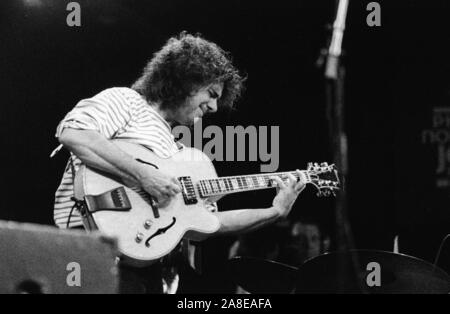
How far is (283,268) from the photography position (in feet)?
7.69

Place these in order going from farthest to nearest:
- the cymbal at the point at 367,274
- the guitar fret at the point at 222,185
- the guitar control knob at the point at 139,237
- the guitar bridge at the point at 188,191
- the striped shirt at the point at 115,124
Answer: the guitar fret at the point at 222,185 < the guitar bridge at the point at 188,191 < the striped shirt at the point at 115,124 < the guitar control knob at the point at 139,237 < the cymbal at the point at 367,274

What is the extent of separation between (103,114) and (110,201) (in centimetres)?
39

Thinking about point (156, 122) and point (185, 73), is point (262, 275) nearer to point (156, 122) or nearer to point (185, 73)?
point (156, 122)

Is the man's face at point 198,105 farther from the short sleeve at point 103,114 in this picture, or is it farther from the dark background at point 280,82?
the dark background at point 280,82

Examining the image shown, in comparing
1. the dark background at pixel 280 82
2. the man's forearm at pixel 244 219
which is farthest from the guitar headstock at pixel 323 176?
the dark background at pixel 280 82

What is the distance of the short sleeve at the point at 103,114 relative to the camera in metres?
2.36

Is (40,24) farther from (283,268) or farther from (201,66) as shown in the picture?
(283,268)

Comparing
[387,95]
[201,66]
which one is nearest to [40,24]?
[201,66]

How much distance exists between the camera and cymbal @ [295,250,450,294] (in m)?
2.14

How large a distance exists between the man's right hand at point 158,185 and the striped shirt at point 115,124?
0.48 feet

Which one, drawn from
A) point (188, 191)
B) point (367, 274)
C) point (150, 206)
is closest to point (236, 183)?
point (188, 191)

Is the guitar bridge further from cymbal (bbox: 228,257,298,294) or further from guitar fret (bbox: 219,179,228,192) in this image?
cymbal (bbox: 228,257,298,294)

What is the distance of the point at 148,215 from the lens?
91.7 inches

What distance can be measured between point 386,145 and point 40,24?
2022mm
